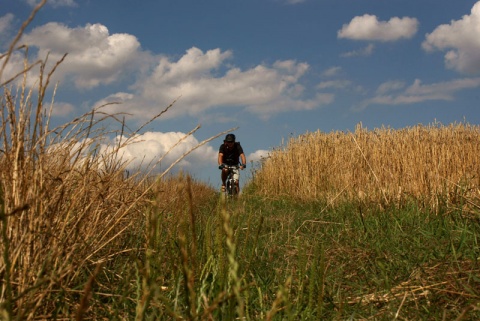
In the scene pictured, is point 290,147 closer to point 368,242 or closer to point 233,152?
point 233,152

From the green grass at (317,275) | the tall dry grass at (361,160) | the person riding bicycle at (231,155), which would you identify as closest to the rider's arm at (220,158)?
the person riding bicycle at (231,155)

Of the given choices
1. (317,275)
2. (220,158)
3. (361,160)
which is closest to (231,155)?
(220,158)

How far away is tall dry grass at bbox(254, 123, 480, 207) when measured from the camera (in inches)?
388

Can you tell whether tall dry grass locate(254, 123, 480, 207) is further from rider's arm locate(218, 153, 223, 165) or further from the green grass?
the green grass

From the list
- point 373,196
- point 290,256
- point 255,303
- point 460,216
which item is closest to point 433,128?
point 373,196

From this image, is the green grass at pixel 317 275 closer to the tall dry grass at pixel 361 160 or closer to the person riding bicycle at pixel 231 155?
the tall dry grass at pixel 361 160

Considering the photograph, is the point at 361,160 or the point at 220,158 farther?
the point at 220,158

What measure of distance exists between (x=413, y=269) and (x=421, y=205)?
104 inches

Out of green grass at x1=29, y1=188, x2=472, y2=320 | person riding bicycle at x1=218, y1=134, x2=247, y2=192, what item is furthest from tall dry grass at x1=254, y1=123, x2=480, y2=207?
green grass at x1=29, y1=188, x2=472, y2=320

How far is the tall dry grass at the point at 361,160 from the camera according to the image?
32.3 ft

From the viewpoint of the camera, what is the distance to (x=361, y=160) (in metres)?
11.7

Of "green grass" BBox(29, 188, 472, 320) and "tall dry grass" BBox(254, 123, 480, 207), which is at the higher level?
"tall dry grass" BBox(254, 123, 480, 207)

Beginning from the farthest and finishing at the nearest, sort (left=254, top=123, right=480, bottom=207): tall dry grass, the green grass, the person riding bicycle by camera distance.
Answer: the person riding bicycle, (left=254, top=123, right=480, bottom=207): tall dry grass, the green grass

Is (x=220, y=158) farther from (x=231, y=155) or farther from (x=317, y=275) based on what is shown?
(x=317, y=275)
